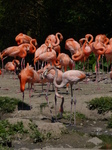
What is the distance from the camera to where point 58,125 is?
6398 mm

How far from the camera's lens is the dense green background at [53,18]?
52.6 feet

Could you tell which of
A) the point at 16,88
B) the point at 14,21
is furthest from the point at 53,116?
the point at 14,21

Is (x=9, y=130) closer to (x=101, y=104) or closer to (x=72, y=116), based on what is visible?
(x=72, y=116)

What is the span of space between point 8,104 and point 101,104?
1.74 meters

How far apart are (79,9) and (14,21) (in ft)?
9.64

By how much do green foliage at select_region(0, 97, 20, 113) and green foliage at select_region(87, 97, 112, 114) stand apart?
1.40 metres

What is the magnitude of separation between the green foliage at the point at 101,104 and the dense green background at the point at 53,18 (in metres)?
7.84

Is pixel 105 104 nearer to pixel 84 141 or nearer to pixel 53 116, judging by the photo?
pixel 53 116

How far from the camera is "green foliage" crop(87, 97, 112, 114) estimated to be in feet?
25.7

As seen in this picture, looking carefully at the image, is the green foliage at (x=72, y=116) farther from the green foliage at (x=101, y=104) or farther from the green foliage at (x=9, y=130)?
the green foliage at (x=9, y=130)

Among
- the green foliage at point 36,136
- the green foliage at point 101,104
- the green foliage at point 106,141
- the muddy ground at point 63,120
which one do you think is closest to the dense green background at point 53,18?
the muddy ground at point 63,120

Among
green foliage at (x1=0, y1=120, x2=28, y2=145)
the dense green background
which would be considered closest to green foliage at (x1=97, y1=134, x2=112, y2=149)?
green foliage at (x1=0, y1=120, x2=28, y2=145)

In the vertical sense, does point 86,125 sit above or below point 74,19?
below

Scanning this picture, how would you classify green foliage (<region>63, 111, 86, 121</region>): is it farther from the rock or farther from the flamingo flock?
the rock
